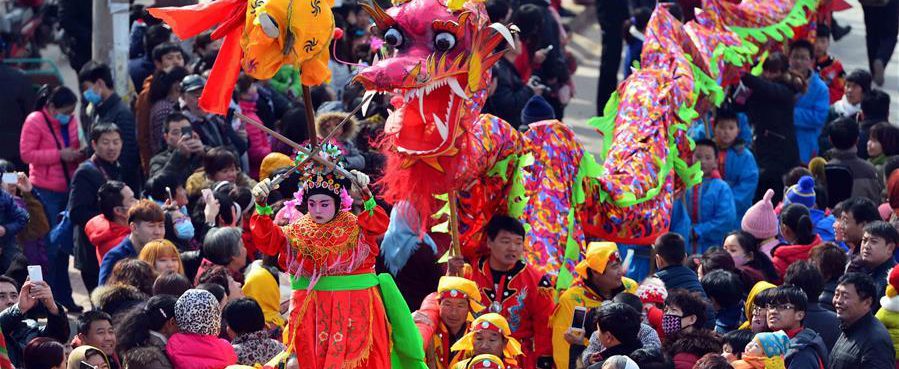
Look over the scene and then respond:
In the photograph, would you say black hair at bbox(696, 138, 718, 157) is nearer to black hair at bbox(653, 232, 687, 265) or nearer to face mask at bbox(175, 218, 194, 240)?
black hair at bbox(653, 232, 687, 265)

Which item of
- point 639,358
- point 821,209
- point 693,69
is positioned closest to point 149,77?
point 693,69

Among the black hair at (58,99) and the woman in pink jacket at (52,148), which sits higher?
the black hair at (58,99)

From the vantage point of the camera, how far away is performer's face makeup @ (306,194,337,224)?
788 centimetres

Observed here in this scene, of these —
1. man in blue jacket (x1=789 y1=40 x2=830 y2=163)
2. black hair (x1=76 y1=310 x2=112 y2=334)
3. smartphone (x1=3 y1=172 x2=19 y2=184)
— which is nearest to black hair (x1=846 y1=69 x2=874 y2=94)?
man in blue jacket (x1=789 y1=40 x2=830 y2=163)

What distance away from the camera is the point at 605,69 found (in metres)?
14.8

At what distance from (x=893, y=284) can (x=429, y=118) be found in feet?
7.69

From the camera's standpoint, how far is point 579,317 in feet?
28.3

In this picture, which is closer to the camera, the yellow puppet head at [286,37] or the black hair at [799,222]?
the yellow puppet head at [286,37]

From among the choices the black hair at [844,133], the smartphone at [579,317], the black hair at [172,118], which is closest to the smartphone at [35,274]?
the smartphone at [579,317]

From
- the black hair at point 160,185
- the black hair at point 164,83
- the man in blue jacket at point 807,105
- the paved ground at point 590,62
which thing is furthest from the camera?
the paved ground at point 590,62

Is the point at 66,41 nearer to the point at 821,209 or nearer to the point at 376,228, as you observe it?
the point at 821,209

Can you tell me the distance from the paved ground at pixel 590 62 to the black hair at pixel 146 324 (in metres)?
7.12

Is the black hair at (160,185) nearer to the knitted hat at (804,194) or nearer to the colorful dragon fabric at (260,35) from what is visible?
the colorful dragon fabric at (260,35)

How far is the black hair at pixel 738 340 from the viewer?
820cm
